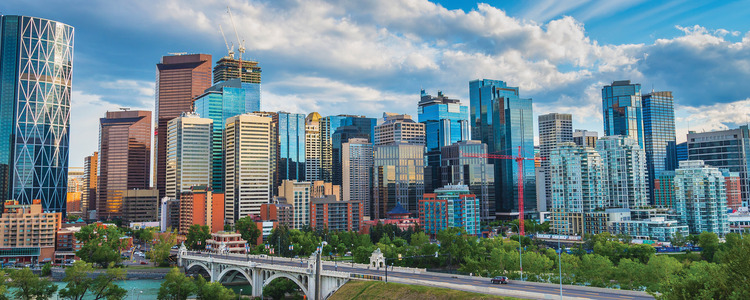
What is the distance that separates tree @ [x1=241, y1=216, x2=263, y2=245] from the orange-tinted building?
51.6 metres

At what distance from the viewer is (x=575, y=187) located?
19212 cm

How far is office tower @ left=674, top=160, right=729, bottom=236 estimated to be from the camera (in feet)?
595

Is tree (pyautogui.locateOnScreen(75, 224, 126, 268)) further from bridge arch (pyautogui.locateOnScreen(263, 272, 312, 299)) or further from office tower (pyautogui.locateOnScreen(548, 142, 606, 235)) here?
office tower (pyautogui.locateOnScreen(548, 142, 606, 235))

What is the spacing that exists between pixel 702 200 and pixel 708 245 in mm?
45626

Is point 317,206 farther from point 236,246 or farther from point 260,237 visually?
point 236,246

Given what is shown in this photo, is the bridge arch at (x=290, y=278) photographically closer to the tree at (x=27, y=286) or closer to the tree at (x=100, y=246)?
the tree at (x=27, y=286)

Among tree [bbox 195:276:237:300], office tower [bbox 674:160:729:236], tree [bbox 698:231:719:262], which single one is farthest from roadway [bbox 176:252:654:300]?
office tower [bbox 674:160:729:236]

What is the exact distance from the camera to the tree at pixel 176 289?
98000mm

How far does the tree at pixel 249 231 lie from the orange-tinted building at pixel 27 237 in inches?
2031

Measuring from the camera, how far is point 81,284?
9888 centimetres

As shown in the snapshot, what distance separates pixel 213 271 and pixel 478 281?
6794 centimetres

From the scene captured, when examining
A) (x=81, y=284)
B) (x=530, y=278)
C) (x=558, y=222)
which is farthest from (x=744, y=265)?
(x=558, y=222)

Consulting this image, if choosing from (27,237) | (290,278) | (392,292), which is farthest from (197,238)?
(392,292)

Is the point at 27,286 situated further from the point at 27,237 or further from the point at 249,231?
the point at 249,231
